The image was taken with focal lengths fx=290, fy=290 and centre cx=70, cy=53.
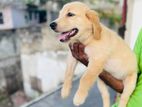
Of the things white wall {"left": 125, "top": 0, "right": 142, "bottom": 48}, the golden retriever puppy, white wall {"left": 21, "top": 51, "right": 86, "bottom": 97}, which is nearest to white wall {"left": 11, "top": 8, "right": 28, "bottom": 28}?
white wall {"left": 21, "top": 51, "right": 86, "bottom": 97}

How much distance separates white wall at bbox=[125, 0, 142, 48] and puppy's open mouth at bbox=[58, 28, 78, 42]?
1.40 m

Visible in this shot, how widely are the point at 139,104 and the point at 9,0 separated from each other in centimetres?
68

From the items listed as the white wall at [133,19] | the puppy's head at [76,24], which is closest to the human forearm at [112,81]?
the puppy's head at [76,24]

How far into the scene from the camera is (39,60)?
4.81 ft

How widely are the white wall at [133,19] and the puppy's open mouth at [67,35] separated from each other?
1398mm

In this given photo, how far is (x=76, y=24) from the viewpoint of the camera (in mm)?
679

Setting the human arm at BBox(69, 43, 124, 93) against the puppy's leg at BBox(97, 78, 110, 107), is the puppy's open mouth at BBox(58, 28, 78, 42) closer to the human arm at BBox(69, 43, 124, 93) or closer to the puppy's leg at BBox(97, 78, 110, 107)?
the human arm at BBox(69, 43, 124, 93)

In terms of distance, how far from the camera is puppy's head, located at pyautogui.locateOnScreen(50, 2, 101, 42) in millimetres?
666

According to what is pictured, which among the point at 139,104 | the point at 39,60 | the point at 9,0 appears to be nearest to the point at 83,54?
the point at 139,104

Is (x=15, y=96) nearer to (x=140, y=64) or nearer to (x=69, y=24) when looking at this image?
(x=140, y=64)

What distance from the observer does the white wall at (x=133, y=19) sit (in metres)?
2.02

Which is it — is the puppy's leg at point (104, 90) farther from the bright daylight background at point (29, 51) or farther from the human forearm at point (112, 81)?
the bright daylight background at point (29, 51)

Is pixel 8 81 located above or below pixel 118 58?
below

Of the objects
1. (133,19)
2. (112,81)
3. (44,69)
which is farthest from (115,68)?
(133,19)
